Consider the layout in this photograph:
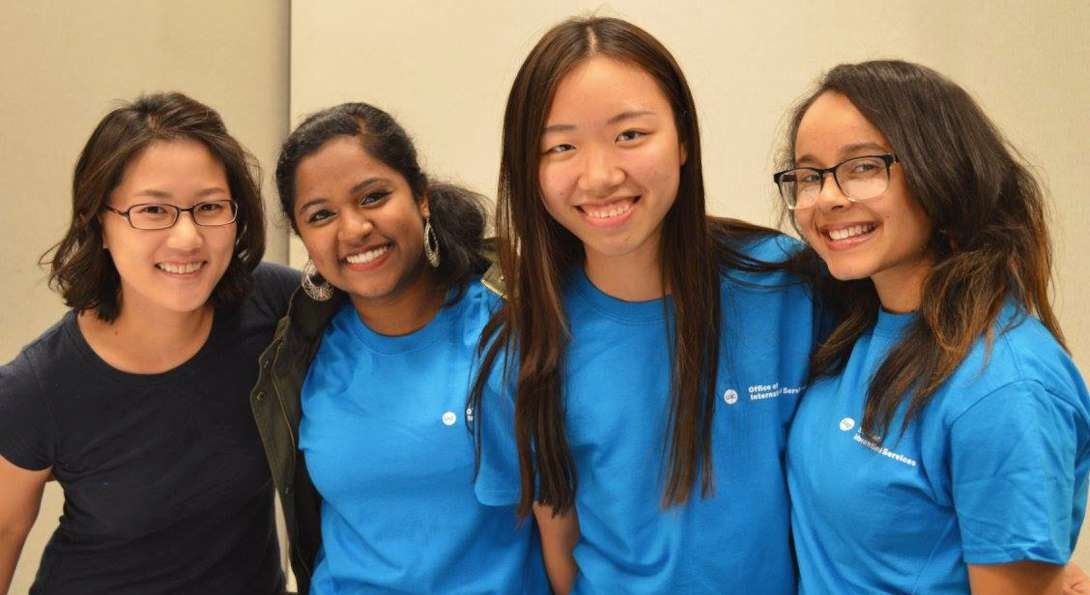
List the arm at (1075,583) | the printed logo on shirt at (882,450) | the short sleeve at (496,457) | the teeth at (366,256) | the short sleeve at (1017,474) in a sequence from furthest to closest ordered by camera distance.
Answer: the teeth at (366,256) < the short sleeve at (496,457) < the arm at (1075,583) < the printed logo on shirt at (882,450) < the short sleeve at (1017,474)

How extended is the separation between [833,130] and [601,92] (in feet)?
1.06

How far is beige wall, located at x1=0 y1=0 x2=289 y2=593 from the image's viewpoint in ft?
8.03

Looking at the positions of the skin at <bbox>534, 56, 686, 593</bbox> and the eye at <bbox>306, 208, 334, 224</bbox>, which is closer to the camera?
the skin at <bbox>534, 56, 686, 593</bbox>

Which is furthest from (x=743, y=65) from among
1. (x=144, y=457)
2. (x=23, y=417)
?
(x=23, y=417)

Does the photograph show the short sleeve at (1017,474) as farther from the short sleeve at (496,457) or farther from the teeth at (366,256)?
the teeth at (366,256)

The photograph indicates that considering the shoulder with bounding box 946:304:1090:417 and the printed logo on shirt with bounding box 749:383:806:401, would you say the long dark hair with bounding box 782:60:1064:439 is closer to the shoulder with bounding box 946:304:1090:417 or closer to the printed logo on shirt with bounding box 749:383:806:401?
the shoulder with bounding box 946:304:1090:417

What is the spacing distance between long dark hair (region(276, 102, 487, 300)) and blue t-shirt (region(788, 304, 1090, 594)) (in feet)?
2.33

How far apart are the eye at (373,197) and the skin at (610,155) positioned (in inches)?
16.3

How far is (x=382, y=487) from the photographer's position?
168 centimetres

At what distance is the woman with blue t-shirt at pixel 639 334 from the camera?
1403 millimetres

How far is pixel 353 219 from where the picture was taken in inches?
66.8

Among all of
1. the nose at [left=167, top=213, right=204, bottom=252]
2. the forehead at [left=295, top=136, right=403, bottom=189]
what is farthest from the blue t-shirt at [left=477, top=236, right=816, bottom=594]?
the nose at [left=167, top=213, right=204, bottom=252]

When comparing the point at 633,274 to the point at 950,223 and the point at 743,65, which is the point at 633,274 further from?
the point at 743,65

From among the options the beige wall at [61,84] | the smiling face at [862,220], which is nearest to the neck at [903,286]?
the smiling face at [862,220]
